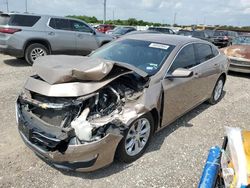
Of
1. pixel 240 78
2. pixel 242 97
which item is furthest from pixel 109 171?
pixel 240 78

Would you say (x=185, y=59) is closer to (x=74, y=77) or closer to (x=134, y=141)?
(x=134, y=141)

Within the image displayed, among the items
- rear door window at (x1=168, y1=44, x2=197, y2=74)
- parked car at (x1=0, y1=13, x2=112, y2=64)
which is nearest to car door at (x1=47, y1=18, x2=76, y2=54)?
parked car at (x1=0, y1=13, x2=112, y2=64)

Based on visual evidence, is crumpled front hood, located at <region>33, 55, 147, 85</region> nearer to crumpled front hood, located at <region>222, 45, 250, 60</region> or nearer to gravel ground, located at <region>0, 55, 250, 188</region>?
gravel ground, located at <region>0, 55, 250, 188</region>

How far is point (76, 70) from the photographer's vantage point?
3062mm

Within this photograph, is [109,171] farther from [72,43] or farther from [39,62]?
[72,43]

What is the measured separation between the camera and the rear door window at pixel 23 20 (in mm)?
8617

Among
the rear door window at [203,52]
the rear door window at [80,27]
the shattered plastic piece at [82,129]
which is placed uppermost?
the rear door window at [80,27]

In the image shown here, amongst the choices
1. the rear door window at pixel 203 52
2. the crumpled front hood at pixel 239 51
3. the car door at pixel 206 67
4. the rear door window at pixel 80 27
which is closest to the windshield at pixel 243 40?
the crumpled front hood at pixel 239 51

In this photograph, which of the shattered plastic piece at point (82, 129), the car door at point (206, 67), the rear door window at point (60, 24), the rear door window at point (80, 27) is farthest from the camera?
the rear door window at point (80, 27)

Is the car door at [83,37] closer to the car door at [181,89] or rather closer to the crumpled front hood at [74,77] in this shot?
the car door at [181,89]

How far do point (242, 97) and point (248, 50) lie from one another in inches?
128

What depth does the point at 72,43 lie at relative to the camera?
387 inches

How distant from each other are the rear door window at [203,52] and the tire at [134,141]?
2.02 meters

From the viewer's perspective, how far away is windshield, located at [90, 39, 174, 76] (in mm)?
3887
